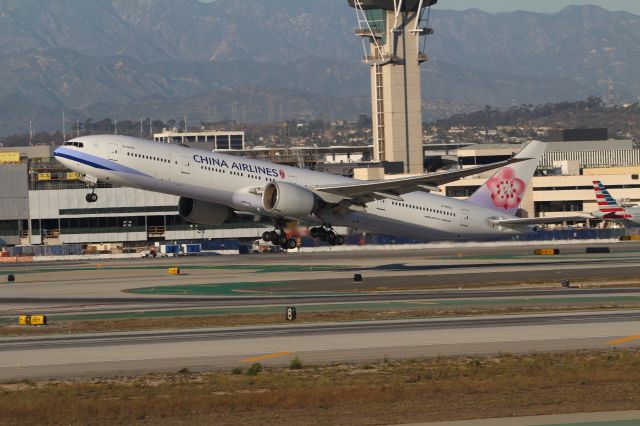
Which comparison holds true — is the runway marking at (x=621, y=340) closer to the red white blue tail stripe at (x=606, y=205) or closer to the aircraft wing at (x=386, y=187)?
the aircraft wing at (x=386, y=187)

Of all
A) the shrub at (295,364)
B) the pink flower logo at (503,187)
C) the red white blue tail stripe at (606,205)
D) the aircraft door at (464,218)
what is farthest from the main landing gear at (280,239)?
the red white blue tail stripe at (606,205)

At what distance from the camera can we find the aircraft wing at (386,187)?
239 feet

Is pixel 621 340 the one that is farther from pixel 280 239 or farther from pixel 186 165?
pixel 280 239

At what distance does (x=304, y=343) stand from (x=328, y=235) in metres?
36.1

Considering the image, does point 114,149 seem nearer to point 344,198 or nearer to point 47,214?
point 344,198

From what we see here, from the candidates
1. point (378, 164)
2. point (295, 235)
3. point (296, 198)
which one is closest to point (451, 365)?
point (296, 198)

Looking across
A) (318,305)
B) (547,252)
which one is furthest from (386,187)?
(547,252)

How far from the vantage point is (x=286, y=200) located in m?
71.3

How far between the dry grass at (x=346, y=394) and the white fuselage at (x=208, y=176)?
116 feet

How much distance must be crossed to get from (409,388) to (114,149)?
40.2 metres

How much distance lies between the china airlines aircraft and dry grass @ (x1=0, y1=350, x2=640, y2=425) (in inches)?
1400

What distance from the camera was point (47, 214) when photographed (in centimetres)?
15888

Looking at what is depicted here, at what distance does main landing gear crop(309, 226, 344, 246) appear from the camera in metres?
76.6

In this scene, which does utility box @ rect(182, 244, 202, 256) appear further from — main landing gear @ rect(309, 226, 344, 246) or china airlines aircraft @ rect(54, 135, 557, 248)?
main landing gear @ rect(309, 226, 344, 246)
